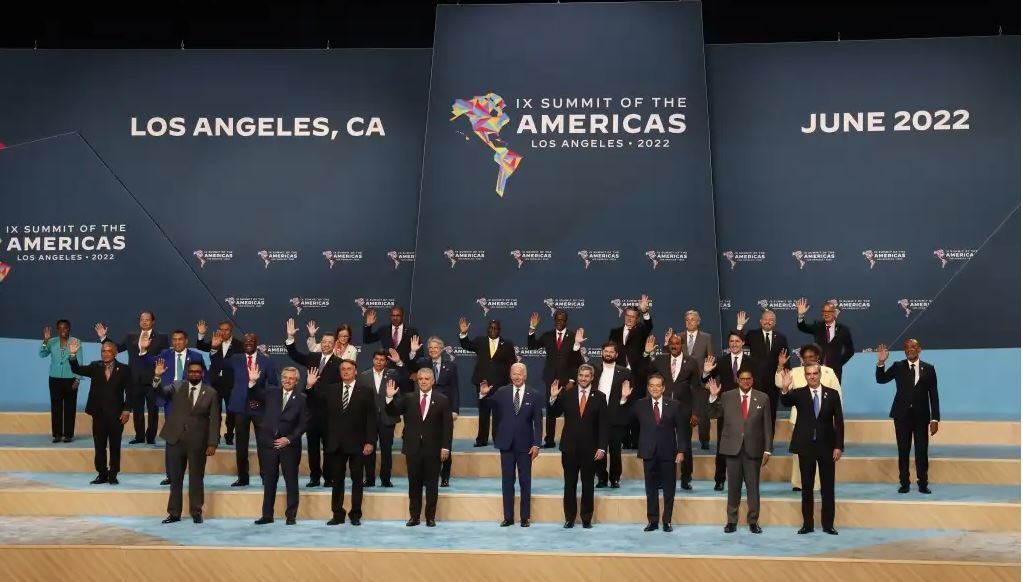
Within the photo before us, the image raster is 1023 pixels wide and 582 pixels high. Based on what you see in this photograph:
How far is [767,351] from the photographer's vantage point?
10.5 meters

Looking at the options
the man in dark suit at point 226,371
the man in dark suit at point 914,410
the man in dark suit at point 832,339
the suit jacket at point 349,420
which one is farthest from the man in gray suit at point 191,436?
the man in dark suit at point 914,410

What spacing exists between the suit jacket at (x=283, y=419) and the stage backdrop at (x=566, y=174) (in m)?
4.16

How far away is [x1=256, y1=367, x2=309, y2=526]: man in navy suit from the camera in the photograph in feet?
30.5

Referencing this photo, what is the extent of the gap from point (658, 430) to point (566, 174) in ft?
16.4

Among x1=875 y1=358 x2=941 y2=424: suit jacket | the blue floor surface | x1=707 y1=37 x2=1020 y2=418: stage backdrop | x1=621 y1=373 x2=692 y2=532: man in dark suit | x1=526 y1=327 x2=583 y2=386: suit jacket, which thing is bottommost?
the blue floor surface

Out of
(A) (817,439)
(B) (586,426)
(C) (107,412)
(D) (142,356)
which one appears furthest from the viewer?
(D) (142,356)

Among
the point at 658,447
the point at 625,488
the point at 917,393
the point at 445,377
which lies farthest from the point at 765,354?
the point at 445,377

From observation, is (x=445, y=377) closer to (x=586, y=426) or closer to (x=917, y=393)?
(x=586, y=426)

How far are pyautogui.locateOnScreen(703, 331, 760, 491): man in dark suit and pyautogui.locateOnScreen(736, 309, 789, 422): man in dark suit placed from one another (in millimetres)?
165

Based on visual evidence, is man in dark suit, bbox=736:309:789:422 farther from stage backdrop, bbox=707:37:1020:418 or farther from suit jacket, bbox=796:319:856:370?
stage backdrop, bbox=707:37:1020:418

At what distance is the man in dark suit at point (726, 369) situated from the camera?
32.5ft

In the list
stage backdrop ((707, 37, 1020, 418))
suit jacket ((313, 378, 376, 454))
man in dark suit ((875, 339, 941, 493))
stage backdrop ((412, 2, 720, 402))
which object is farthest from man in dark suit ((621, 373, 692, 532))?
stage backdrop ((707, 37, 1020, 418))

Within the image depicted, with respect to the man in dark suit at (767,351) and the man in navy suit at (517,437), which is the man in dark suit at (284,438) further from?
the man in dark suit at (767,351)

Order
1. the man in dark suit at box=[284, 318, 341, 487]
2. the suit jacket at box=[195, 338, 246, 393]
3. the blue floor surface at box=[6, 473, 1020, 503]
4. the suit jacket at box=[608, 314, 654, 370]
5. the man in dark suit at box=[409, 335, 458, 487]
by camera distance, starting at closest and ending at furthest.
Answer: the blue floor surface at box=[6, 473, 1020, 503] → the man in dark suit at box=[284, 318, 341, 487] → the suit jacket at box=[195, 338, 246, 393] → the suit jacket at box=[608, 314, 654, 370] → the man in dark suit at box=[409, 335, 458, 487]
